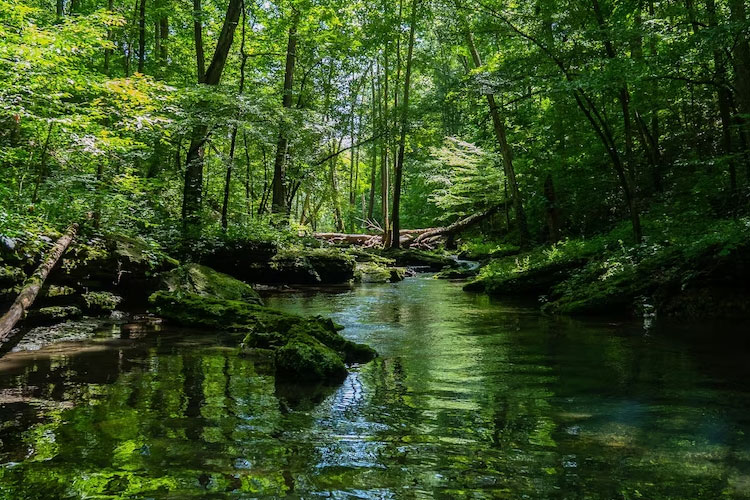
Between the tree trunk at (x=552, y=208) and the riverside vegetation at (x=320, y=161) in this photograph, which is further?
the tree trunk at (x=552, y=208)

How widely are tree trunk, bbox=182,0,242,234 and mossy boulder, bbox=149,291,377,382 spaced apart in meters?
5.20

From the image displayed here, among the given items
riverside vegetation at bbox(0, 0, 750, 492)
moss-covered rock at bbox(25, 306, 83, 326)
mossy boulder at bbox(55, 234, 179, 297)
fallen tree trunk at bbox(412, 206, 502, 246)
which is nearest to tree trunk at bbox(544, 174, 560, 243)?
riverside vegetation at bbox(0, 0, 750, 492)

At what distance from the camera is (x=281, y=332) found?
6.68 meters

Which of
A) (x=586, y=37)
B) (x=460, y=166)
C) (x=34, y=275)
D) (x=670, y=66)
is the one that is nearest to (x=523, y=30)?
(x=586, y=37)

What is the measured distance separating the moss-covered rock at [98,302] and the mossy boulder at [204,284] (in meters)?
0.92

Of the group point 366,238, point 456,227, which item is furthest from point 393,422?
point 366,238

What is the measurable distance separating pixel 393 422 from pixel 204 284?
22.5ft

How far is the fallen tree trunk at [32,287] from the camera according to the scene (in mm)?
6048

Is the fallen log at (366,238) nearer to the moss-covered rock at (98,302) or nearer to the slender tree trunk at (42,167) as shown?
the moss-covered rock at (98,302)

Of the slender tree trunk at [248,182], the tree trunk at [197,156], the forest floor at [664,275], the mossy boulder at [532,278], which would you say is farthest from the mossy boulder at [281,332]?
the slender tree trunk at [248,182]

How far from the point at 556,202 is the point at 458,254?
765 centimetres

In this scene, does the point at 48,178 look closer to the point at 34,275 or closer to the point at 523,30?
the point at 34,275

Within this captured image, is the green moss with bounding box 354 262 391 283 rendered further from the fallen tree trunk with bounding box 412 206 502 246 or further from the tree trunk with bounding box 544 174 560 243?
the fallen tree trunk with bounding box 412 206 502 246

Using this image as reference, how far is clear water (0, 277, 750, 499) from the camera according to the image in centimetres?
280
